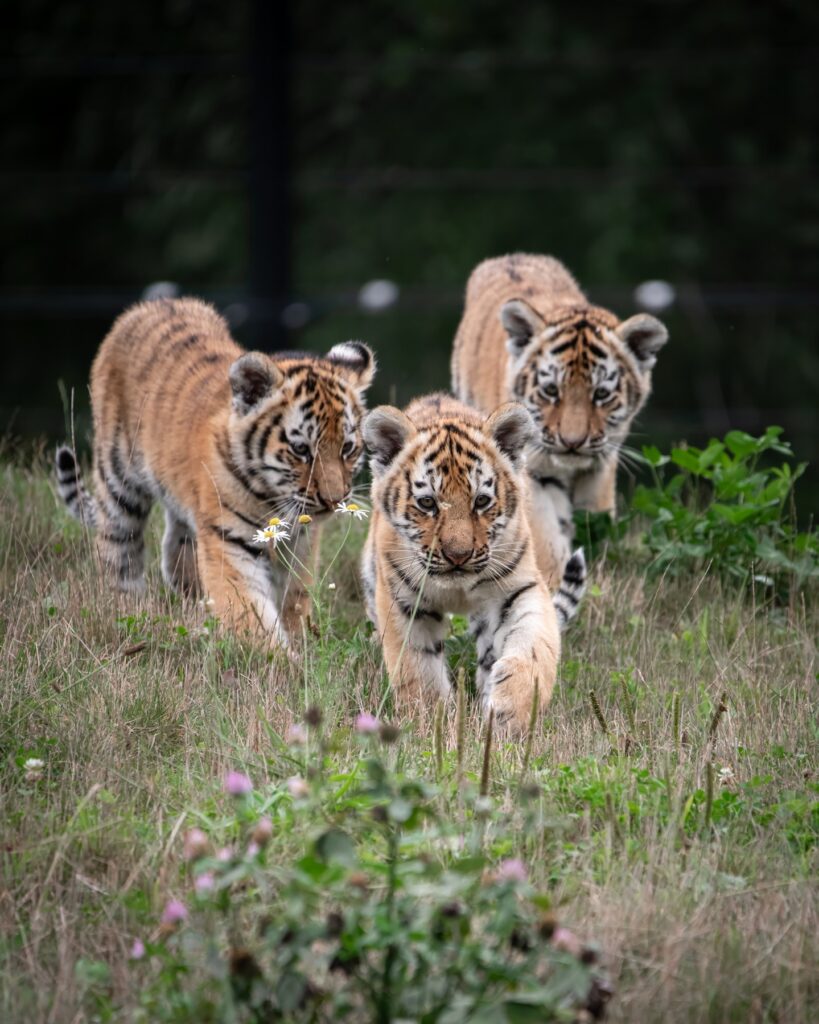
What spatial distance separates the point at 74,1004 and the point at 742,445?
3.10 metres

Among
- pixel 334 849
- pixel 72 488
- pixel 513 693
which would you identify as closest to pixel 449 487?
pixel 513 693

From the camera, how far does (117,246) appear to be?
12586 millimetres

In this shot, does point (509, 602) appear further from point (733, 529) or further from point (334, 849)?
point (334, 849)

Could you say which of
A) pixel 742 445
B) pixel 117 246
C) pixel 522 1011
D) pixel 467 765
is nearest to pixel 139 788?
pixel 467 765

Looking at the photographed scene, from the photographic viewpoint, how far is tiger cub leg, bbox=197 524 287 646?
13.3 ft

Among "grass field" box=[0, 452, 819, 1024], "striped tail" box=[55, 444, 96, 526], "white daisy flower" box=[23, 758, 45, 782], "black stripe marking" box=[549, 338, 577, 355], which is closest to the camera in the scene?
"grass field" box=[0, 452, 819, 1024]

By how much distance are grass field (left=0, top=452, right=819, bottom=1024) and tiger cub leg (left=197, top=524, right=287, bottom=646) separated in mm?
112

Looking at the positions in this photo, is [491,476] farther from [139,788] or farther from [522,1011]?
[522,1011]

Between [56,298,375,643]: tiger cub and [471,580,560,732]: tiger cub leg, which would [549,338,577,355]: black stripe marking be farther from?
[471,580,560,732]: tiger cub leg

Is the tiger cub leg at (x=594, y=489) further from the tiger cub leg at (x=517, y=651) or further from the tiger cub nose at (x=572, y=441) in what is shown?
the tiger cub leg at (x=517, y=651)

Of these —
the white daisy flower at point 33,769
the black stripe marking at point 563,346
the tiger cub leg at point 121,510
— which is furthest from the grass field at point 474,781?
the black stripe marking at point 563,346

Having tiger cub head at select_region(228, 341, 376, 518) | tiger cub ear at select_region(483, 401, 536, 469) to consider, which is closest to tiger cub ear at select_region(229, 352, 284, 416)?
tiger cub head at select_region(228, 341, 376, 518)

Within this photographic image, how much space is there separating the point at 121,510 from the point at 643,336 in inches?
71.5

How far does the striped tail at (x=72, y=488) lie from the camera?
15.6 ft
